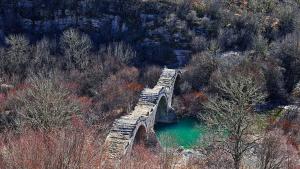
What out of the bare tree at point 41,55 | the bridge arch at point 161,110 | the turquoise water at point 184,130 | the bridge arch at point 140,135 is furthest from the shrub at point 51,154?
the bare tree at point 41,55

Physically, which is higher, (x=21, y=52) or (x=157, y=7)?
(x=157, y=7)

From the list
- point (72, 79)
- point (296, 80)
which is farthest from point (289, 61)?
point (72, 79)

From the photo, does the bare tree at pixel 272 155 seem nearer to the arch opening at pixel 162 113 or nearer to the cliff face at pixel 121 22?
the arch opening at pixel 162 113

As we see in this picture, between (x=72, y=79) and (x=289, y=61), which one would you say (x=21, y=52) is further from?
(x=289, y=61)

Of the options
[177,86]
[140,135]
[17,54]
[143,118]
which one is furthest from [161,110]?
[17,54]

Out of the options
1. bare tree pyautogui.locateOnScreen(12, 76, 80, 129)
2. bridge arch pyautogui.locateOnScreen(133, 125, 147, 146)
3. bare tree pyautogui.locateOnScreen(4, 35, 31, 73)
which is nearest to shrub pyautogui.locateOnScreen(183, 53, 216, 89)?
bridge arch pyautogui.locateOnScreen(133, 125, 147, 146)

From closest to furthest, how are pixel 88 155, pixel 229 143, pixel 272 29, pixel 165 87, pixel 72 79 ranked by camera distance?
pixel 88 155 → pixel 229 143 → pixel 165 87 → pixel 72 79 → pixel 272 29
